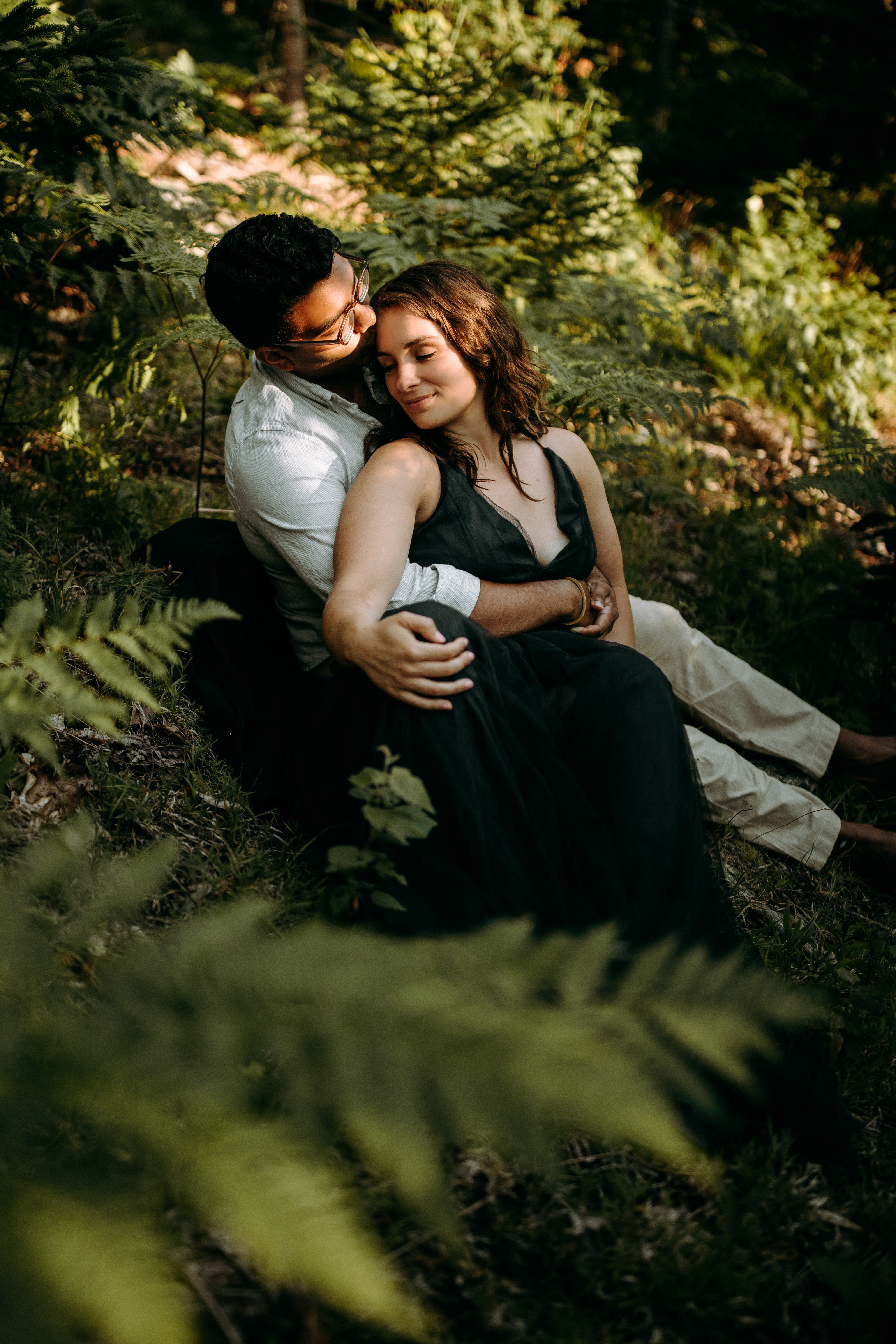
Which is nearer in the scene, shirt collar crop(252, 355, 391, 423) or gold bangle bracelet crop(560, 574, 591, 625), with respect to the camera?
shirt collar crop(252, 355, 391, 423)

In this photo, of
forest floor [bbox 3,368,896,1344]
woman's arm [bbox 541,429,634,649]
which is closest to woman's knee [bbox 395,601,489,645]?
forest floor [bbox 3,368,896,1344]

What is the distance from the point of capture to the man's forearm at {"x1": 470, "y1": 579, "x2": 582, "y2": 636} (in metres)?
2.29

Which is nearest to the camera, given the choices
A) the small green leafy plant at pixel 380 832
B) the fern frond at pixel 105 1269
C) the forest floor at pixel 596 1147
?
the fern frond at pixel 105 1269

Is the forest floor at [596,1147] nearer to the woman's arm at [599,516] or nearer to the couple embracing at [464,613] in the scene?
the couple embracing at [464,613]

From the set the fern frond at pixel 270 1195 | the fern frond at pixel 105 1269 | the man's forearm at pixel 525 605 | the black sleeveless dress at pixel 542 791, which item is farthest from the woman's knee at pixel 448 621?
the fern frond at pixel 105 1269

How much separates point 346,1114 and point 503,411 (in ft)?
7.09

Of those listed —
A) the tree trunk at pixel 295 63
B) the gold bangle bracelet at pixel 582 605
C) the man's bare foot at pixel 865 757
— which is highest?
the tree trunk at pixel 295 63

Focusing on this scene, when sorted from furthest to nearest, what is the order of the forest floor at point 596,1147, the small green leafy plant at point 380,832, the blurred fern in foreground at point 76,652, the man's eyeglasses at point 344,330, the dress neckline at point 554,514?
the dress neckline at point 554,514, the man's eyeglasses at point 344,330, the small green leafy plant at point 380,832, the blurred fern in foreground at point 76,652, the forest floor at point 596,1147

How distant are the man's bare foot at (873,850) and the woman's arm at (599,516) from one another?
910 mm

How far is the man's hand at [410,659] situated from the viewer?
1.81 metres

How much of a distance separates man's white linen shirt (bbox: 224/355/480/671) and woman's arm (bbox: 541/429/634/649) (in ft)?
2.11

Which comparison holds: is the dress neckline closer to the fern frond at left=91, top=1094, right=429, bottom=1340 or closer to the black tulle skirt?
the black tulle skirt

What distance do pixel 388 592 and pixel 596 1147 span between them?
1277mm

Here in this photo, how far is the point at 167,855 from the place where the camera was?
106 centimetres
